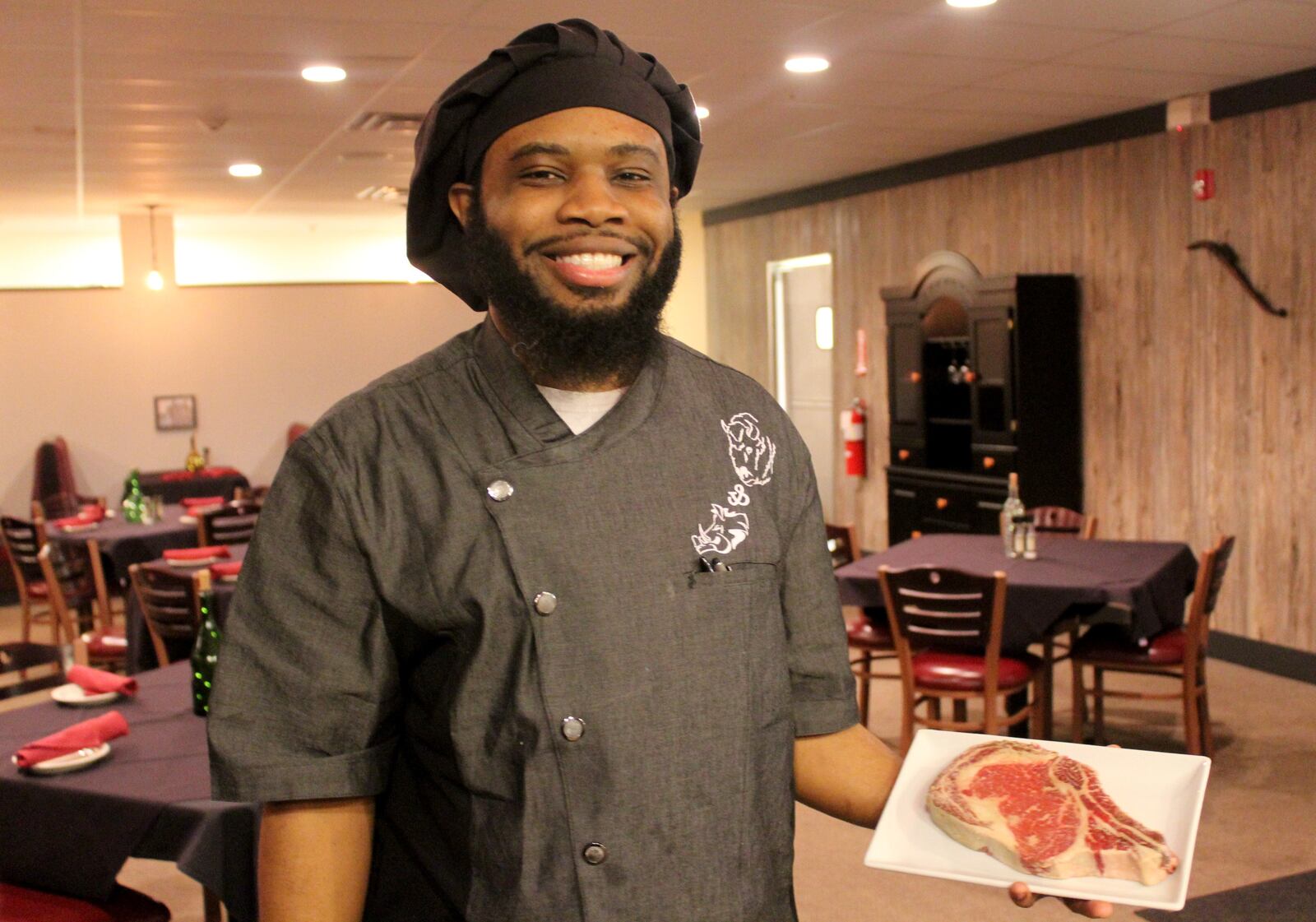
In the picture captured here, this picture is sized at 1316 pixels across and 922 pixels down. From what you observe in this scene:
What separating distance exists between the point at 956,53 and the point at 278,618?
187 inches

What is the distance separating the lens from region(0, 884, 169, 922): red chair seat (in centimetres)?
254

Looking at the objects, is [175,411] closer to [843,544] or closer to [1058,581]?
[843,544]

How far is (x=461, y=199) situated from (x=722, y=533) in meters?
0.44

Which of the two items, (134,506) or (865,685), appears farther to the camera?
(134,506)

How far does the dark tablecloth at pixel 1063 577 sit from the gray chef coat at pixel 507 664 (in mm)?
3375

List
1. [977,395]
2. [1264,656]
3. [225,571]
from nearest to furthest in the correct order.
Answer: [225,571]
[1264,656]
[977,395]

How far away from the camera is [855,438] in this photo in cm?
931

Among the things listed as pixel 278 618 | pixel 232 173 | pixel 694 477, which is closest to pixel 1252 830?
pixel 694 477

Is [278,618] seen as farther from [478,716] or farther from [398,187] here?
[398,187]

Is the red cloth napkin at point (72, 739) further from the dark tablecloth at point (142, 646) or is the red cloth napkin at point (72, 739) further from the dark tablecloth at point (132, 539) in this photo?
the dark tablecloth at point (132, 539)

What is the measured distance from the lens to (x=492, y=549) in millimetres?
1255

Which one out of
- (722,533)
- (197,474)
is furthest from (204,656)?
(197,474)

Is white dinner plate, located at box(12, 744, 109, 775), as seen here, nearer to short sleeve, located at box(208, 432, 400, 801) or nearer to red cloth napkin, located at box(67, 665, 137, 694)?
red cloth napkin, located at box(67, 665, 137, 694)

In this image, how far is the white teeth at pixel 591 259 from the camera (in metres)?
1.31
